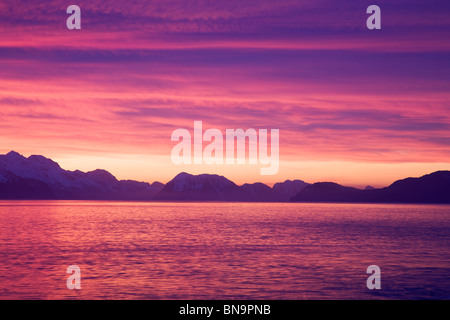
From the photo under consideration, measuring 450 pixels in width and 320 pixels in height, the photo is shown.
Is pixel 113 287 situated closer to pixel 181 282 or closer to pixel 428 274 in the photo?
pixel 181 282

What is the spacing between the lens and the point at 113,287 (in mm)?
Result: 36188

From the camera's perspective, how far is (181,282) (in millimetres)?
38656

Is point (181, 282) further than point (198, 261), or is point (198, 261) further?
point (198, 261)
